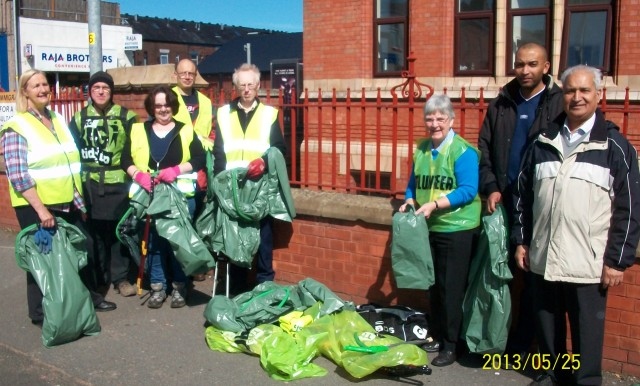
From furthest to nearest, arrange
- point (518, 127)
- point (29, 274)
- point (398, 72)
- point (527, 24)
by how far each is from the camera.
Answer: point (398, 72), point (527, 24), point (29, 274), point (518, 127)

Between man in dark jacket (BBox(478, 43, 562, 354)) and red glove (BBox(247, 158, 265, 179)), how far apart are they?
1722mm

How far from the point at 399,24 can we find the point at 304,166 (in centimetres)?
507

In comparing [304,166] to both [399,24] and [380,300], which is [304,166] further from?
[399,24]

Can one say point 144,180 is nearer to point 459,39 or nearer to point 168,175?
point 168,175

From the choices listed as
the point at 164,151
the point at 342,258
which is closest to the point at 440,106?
the point at 342,258

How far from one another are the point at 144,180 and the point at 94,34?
3.29 metres

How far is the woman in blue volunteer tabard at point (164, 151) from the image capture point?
5.64 m

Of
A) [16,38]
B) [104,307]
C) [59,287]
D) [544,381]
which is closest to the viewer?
[544,381]

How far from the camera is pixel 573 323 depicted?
3977mm

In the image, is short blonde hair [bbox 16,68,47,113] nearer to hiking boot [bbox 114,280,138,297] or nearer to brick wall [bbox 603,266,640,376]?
hiking boot [bbox 114,280,138,297]

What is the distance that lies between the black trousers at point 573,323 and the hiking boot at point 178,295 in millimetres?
2914

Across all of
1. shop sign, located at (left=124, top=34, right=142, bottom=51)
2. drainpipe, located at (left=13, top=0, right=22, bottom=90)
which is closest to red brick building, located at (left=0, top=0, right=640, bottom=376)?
shop sign, located at (left=124, top=34, right=142, bottom=51)

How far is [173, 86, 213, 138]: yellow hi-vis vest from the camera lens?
6262 mm

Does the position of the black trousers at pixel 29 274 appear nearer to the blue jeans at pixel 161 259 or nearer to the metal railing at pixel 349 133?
the blue jeans at pixel 161 259
